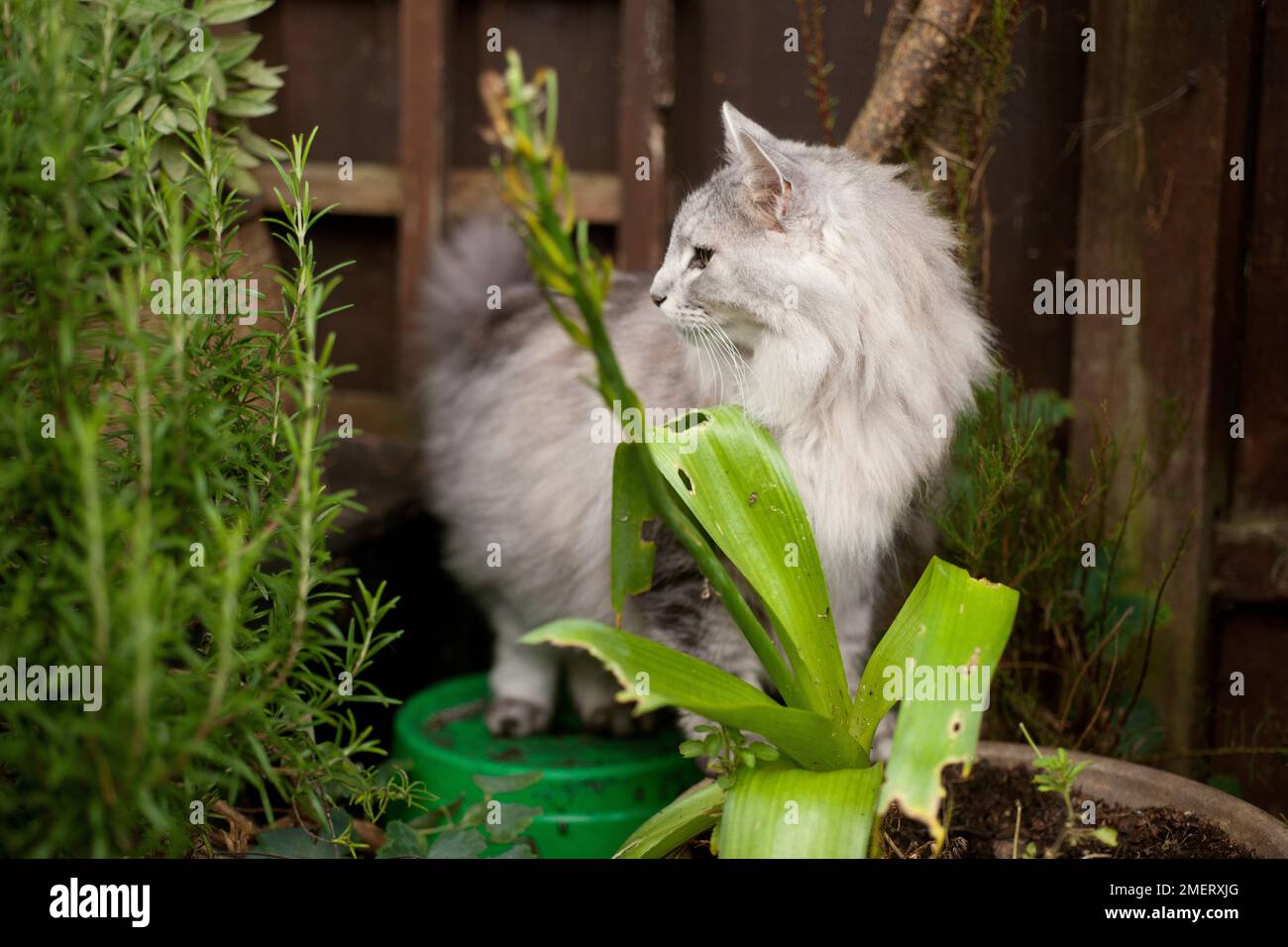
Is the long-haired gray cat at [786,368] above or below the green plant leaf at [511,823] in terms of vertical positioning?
above

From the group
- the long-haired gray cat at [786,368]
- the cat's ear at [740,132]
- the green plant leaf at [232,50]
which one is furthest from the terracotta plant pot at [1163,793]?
the green plant leaf at [232,50]

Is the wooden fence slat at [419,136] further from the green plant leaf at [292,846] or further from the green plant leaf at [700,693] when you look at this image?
the green plant leaf at [700,693]

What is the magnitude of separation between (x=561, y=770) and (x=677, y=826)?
69 centimetres

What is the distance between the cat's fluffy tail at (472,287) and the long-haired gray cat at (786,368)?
0.24 meters

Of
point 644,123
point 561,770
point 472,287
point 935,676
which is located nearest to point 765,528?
point 935,676

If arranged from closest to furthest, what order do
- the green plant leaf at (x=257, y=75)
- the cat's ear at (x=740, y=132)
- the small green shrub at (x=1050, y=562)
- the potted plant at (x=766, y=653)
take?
the potted plant at (x=766, y=653) < the cat's ear at (x=740, y=132) < the small green shrub at (x=1050, y=562) < the green plant leaf at (x=257, y=75)

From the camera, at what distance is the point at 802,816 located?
139 centimetres

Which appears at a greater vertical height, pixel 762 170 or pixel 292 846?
pixel 762 170

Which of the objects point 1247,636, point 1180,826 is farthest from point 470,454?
point 1247,636

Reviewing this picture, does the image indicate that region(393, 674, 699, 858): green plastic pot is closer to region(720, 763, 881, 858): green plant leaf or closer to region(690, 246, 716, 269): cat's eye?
region(720, 763, 881, 858): green plant leaf

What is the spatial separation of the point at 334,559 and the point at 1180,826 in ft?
5.26

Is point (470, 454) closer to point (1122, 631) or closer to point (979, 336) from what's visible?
point (979, 336)

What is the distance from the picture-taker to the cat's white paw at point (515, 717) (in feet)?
8.49

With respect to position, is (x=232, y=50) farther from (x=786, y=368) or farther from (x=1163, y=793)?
(x=1163, y=793)
